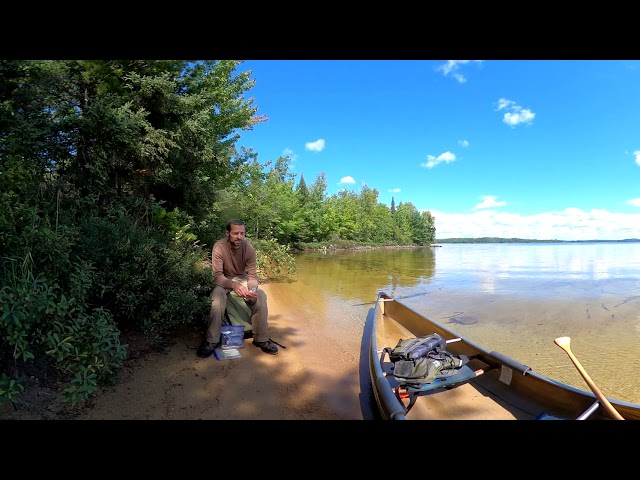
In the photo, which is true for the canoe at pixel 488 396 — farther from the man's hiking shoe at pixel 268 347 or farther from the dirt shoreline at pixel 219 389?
the man's hiking shoe at pixel 268 347

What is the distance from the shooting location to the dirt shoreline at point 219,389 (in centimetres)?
302

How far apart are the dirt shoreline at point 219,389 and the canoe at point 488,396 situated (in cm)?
63

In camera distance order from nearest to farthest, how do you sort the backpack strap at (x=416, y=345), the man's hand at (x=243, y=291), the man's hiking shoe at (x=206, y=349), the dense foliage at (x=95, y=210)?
the dense foliage at (x=95, y=210), the backpack strap at (x=416, y=345), the man's hiking shoe at (x=206, y=349), the man's hand at (x=243, y=291)

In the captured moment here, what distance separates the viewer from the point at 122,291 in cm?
392

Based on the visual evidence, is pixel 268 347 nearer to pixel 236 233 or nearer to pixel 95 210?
pixel 236 233

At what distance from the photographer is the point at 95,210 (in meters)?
4.71

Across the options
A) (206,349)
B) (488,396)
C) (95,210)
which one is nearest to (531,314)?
(488,396)

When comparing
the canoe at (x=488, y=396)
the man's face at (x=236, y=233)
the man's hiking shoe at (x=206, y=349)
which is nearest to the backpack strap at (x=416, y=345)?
the canoe at (x=488, y=396)

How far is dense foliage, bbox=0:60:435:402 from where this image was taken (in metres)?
2.61

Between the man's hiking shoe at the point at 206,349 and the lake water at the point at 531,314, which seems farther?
the lake water at the point at 531,314

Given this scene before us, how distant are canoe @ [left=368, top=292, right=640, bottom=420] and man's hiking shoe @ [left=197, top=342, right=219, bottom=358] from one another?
2309mm

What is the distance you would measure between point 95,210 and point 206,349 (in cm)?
271
